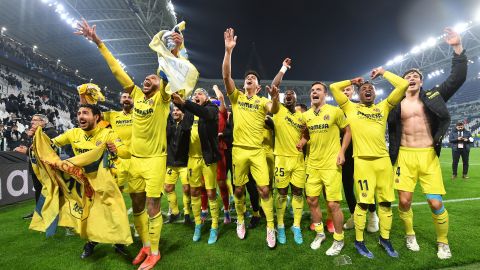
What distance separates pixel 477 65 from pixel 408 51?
11.8 meters

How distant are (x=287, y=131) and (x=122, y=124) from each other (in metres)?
2.85

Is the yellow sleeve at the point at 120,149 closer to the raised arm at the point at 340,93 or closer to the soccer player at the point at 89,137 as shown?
the soccer player at the point at 89,137

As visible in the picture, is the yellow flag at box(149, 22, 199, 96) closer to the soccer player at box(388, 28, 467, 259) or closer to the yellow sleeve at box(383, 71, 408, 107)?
the yellow sleeve at box(383, 71, 408, 107)

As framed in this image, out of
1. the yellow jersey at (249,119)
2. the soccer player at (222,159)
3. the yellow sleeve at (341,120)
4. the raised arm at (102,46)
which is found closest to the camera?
the raised arm at (102,46)

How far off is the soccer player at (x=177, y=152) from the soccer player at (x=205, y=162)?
162 mm

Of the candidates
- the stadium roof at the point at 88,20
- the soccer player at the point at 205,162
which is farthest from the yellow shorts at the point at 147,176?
the stadium roof at the point at 88,20

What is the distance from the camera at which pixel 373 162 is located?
4.14 meters

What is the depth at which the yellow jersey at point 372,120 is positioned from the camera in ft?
13.6

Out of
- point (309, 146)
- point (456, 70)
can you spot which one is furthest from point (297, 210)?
point (456, 70)

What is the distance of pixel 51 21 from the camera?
2239 centimetres

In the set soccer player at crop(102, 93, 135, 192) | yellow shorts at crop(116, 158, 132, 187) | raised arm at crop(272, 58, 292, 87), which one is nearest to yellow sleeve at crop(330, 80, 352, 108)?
raised arm at crop(272, 58, 292, 87)

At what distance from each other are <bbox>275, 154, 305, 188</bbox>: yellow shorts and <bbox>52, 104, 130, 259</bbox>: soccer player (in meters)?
2.31

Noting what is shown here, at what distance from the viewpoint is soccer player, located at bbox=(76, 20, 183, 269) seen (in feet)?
13.1

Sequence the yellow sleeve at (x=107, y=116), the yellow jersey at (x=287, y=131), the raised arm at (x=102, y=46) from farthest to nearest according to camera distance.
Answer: the yellow sleeve at (x=107, y=116) < the yellow jersey at (x=287, y=131) < the raised arm at (x=102, y=46)
